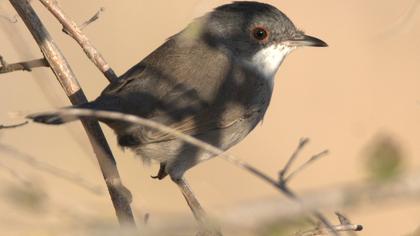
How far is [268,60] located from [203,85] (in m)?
0.83

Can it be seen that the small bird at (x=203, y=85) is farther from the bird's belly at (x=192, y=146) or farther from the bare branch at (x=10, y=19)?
the bare branch at (x=10, y=19)

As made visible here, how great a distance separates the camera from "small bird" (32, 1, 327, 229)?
444cm

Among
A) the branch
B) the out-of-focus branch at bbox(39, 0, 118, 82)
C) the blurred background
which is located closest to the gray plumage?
the branch

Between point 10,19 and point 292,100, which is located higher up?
point 10,19

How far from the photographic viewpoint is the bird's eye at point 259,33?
5352 mm

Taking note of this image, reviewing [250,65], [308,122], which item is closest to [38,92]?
[308,122]

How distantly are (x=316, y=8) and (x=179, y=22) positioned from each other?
206 cm

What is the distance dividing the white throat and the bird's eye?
89 millimetres

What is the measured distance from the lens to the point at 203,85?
15.5 feet

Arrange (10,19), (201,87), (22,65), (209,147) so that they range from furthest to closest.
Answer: (201,87)
(22,65)
(10,19)
(209,147)

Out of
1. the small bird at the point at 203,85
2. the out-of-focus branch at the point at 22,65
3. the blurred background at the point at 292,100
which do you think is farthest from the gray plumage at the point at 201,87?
the blurred background at the point at 292,100

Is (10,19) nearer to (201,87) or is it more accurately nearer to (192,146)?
(201,87)

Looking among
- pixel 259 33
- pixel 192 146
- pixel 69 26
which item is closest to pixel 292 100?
pixel 259 33

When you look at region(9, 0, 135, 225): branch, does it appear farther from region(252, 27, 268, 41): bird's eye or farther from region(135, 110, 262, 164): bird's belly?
region(252, 27, 268, 41): bird's eye
